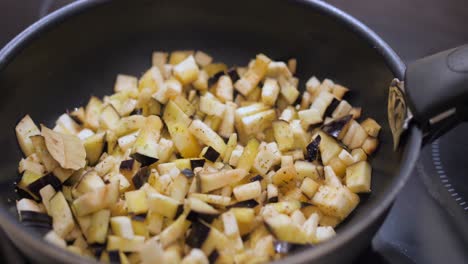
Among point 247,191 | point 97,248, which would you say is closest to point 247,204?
point 247,191

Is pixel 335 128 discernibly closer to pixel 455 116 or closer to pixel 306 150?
pixel 306 150

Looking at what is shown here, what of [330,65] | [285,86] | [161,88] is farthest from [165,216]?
[330,65]

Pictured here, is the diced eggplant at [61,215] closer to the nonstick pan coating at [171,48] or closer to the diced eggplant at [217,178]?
the nonstick pan coating at [171,48]

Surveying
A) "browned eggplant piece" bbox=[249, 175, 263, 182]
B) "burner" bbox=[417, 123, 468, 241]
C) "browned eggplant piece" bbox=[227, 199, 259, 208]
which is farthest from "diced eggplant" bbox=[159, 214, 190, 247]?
"burner" bbox=[417, 123, 468, 241]

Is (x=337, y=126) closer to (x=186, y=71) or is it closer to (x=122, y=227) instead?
(x=186, y=71)

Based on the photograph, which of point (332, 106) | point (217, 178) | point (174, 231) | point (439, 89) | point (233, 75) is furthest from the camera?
point (233, 75)

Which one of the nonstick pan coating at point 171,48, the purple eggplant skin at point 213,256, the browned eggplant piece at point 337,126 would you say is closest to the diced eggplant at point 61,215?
the nonstick pan coating at point 171,48
